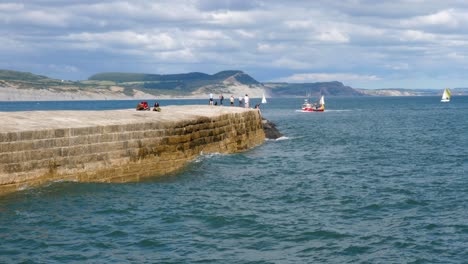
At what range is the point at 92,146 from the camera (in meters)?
21.8

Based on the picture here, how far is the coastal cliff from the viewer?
19.1 meters

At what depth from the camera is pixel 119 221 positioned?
16875mm

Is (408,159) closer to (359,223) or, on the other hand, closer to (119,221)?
(359,223)

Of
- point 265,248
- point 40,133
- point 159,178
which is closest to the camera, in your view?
point 265,248

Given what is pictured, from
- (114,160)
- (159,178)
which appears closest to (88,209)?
(114,160)

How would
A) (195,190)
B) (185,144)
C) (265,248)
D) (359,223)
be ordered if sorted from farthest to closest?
(185,144), (195,190), (359,223), (265,248)

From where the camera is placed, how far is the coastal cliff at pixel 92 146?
19.1m

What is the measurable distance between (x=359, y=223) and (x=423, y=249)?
2.82 metres

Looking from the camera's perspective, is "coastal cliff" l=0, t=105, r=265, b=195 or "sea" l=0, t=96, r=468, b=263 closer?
"sea" l=0, t=96, r=468, b=263

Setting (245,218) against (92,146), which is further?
(92,146)

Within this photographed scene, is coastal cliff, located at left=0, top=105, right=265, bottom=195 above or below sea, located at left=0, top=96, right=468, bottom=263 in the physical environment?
above

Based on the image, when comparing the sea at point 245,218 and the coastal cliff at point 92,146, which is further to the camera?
the coastal cliff at point 92,146

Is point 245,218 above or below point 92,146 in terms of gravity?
below

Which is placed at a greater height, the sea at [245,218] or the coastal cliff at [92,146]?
the coastal cliff at [92,146]
